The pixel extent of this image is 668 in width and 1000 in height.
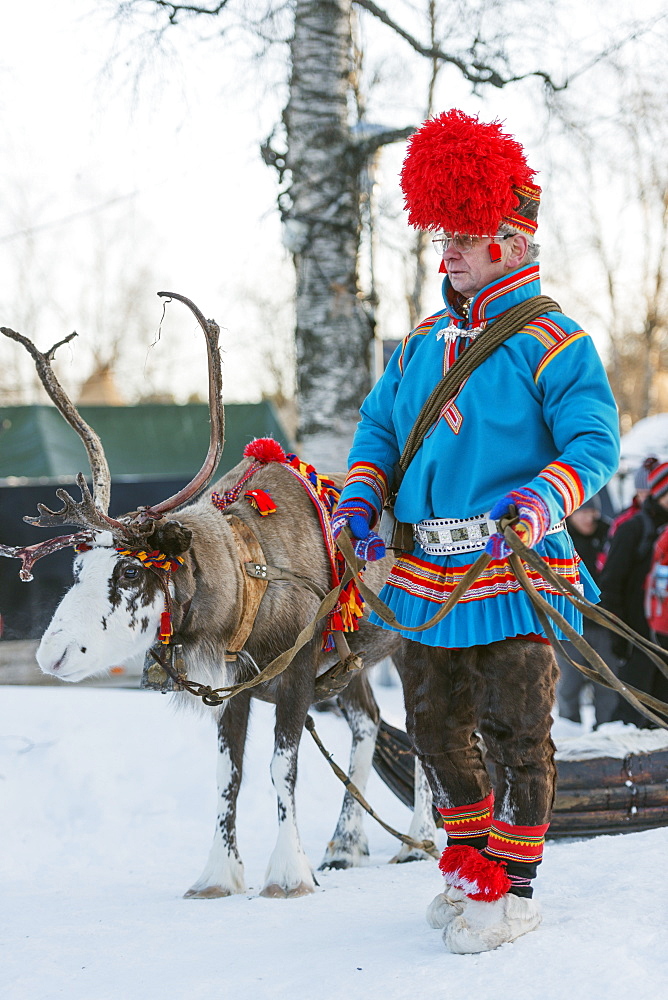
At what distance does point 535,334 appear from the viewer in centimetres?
251

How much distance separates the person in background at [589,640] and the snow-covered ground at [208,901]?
238cm

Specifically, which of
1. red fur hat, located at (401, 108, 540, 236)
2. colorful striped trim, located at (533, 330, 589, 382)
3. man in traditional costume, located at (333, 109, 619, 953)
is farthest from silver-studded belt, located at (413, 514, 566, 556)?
red fur hat, located at (401, 108, 540, 236)

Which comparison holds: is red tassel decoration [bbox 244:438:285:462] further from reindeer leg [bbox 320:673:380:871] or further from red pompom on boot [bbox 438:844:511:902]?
red pompom on boot [bbox 438:844:511:902]

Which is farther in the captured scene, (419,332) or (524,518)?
(419,332)

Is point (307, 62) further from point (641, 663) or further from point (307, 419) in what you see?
point (641, 663)

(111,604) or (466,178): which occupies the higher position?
(466,178)

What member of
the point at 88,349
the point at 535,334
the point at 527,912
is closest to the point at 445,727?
the point at 527,912

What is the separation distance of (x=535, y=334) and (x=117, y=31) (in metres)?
4.76

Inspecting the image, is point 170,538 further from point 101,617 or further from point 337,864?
point 337,864

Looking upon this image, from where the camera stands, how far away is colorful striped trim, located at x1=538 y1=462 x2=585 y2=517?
2244mm

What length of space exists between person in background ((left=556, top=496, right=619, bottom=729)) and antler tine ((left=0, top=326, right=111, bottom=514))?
4047mm

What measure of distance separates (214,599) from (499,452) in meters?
1.19

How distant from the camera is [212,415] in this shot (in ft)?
10.9

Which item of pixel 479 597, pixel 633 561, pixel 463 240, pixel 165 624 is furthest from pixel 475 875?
pixel 633 561
